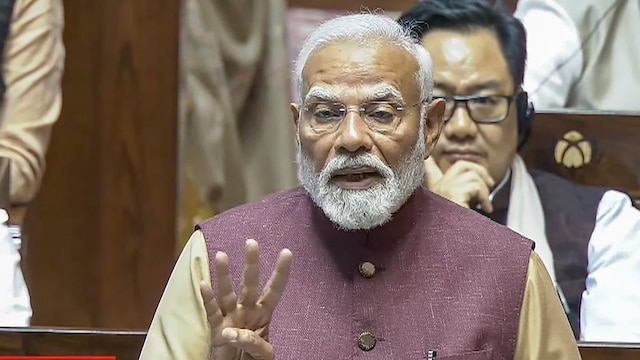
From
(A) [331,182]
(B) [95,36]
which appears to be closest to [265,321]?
(A) [331,182]

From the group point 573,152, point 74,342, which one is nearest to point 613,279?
point 573,152

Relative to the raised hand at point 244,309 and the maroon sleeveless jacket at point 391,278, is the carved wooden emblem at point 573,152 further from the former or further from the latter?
the raised hand at point 244,309

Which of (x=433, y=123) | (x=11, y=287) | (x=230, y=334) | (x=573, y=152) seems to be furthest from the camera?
(x=573, y=152)

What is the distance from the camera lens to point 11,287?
2162 mm

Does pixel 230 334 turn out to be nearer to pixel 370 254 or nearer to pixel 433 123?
pixel 370 254

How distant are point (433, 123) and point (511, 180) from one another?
66cm

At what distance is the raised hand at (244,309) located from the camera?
4.58ft

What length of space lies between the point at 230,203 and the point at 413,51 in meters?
A: 1.07

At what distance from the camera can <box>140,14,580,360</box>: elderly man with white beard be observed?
1.57 metres

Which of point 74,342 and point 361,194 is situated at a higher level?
point 361,194

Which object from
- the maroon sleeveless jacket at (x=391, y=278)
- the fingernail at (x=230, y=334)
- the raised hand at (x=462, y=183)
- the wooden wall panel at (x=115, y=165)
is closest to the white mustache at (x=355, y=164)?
the maroon sleeveless jacket at (x=391, y=278)

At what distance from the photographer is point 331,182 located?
1.59 metres

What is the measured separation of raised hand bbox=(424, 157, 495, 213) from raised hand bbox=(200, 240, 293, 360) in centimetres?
80

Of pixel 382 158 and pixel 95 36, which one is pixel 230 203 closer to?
pixel 95 36
